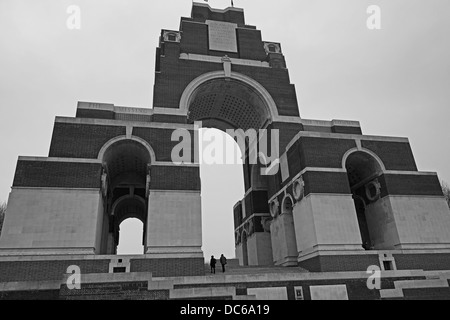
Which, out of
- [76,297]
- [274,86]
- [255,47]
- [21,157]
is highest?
[255,47]

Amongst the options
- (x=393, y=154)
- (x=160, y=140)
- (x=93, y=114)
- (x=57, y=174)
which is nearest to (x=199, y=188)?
(x=160, y=140)

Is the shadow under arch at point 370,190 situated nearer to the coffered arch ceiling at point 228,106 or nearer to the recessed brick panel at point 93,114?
the coffered arch ceiling at point 228,106

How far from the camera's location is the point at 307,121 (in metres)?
25.3

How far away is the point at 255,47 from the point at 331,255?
1817 cm

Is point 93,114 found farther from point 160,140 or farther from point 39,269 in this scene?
point 39,269

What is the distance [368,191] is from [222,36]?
1699 cm

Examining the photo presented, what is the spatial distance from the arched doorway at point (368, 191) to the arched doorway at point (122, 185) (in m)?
13.6

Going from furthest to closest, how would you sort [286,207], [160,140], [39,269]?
[286,207] → [160,140] → [39,269]

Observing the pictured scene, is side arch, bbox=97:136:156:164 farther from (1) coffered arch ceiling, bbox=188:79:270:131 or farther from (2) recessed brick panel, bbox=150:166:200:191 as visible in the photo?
(1) coffered arch ceiling, bbox=188:79:270:131

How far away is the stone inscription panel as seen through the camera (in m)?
26.4

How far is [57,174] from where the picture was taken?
55.7ft
